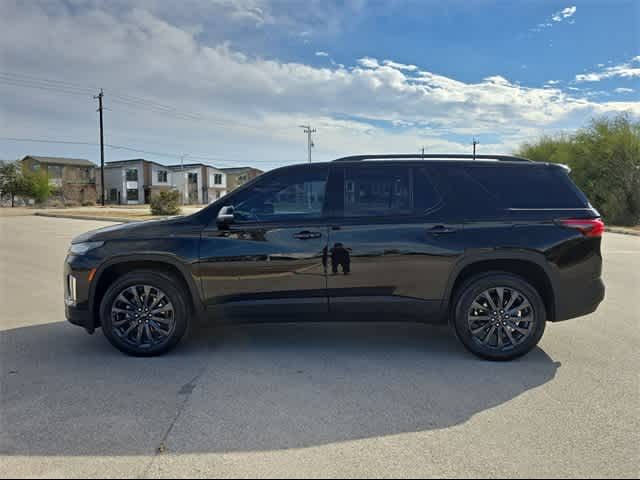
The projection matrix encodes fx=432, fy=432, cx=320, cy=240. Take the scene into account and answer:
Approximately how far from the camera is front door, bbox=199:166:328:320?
4.03 m

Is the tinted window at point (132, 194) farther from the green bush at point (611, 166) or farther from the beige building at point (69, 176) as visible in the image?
the green bush at point (611, 166)

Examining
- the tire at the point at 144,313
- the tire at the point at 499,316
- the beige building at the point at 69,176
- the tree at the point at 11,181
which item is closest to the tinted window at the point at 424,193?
the tire at the point at 499,316

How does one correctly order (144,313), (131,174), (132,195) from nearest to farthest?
(144,313) < (131,174) < (132,195)

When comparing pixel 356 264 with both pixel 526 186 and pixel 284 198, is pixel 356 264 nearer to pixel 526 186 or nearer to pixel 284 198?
pixel 284 198

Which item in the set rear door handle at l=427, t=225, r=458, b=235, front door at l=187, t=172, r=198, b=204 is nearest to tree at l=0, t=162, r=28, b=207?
front door at l=187, t=172, r=198, b=204

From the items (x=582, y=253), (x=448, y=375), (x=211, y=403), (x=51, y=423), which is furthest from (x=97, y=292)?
(x=582, y=253)

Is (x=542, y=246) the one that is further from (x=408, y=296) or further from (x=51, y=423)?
(x=51, y=423)

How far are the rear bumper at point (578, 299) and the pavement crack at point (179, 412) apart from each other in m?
3.32

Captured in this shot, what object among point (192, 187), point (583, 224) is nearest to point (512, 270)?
point (583, 224)

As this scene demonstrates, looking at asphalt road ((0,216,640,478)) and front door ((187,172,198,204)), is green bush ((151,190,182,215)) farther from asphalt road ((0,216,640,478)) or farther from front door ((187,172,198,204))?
front door ((187,172,198,204))

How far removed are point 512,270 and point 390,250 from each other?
1.23m

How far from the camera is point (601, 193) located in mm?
25531

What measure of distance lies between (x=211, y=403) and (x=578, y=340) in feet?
12.6

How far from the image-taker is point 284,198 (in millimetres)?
4172
